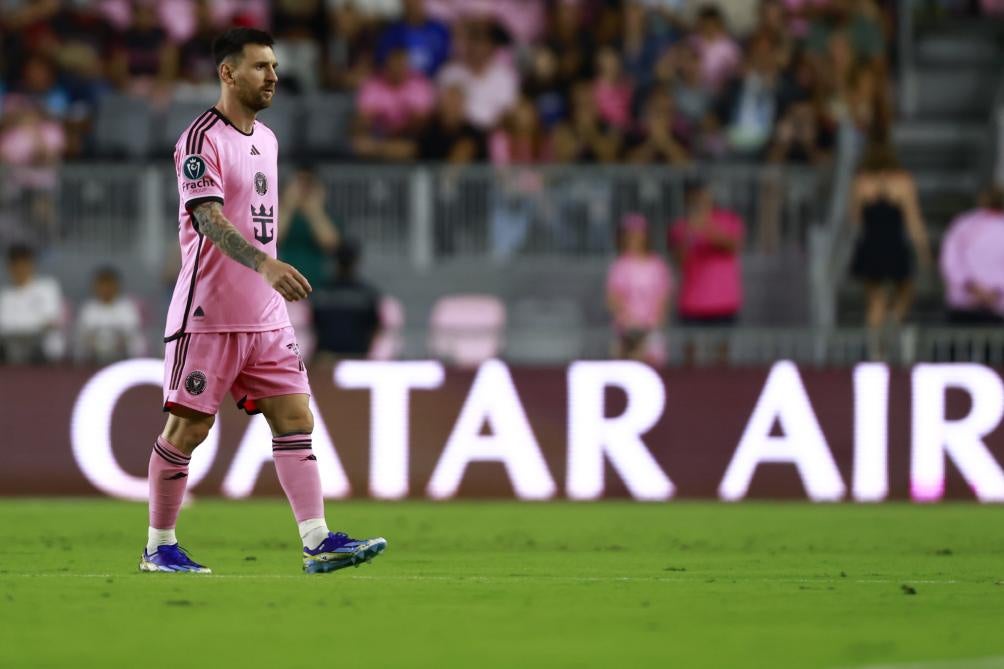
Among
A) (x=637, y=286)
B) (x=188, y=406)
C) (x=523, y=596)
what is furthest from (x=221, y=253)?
(x=637, y=286)

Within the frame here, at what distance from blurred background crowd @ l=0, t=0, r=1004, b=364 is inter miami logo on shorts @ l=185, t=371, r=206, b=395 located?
7.56 m

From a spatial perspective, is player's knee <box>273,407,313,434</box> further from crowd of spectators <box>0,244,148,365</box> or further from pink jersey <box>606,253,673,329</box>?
pink jersey <box>606,253,673,329</box>

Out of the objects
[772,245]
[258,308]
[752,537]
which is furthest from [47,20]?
[258,308]

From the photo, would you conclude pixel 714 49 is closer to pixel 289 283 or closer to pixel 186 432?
pixel 186 432

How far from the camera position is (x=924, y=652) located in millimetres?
6984

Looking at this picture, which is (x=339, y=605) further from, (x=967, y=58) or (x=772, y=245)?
(x=967, y=58)

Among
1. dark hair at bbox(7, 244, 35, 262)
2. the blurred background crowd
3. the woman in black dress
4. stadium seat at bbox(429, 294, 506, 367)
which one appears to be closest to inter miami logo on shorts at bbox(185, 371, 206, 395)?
stadium seat at bbox(429, 294, 506, 367)

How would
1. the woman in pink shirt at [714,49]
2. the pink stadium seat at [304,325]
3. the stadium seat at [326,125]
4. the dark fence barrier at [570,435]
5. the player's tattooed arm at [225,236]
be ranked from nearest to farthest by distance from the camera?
the player's tattooed arm at [225,236], the dark fence barrier at [570,435], the pink stadium seat at [304,325], the stadium seat at [326,125], the woman in pink shirt at [714,49]

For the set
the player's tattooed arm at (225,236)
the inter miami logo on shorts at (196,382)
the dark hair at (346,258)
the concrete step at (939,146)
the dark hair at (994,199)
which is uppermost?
the player's tattooed arm at (225,236)

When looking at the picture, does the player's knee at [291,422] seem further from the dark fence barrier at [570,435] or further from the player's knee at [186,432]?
the dark fence barrier at [570,435]

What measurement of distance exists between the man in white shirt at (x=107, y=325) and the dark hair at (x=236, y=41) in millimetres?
7623

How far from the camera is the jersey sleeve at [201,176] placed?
8.91 meters

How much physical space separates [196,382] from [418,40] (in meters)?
12.3

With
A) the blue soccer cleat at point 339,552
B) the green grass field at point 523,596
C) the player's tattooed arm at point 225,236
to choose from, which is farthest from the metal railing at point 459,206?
the player's tattooed arm at point 225,236
